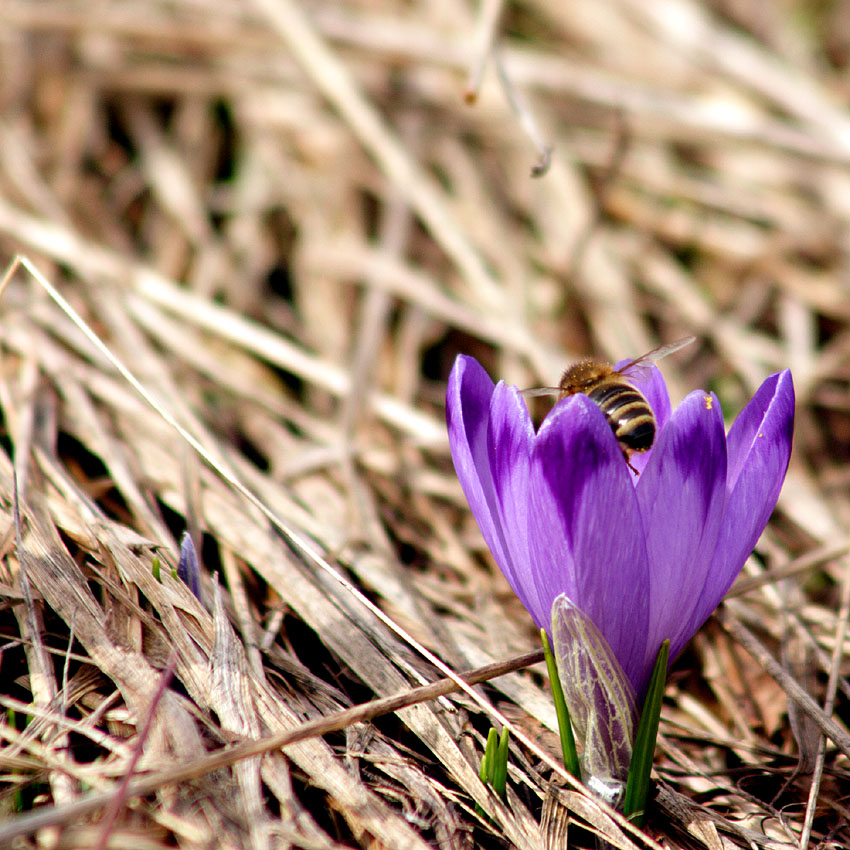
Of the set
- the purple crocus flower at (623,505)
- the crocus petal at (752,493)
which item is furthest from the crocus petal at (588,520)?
the crocus petal at (752,493)

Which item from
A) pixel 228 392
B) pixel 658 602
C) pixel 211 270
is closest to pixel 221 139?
pixel 211 270

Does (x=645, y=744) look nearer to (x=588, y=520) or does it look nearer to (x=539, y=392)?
(x=588, y=520)

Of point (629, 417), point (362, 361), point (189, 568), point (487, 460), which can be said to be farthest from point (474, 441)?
point (362, 361)

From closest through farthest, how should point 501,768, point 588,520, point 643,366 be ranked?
1. point 588,520
2. point 501,768
3. point 643,366

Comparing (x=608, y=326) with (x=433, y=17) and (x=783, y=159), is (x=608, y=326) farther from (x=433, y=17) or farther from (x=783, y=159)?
(x=433, y=17)

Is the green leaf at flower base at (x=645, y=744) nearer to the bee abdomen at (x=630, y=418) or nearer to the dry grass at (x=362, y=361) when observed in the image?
the dry grass at (x=362, y=361)
